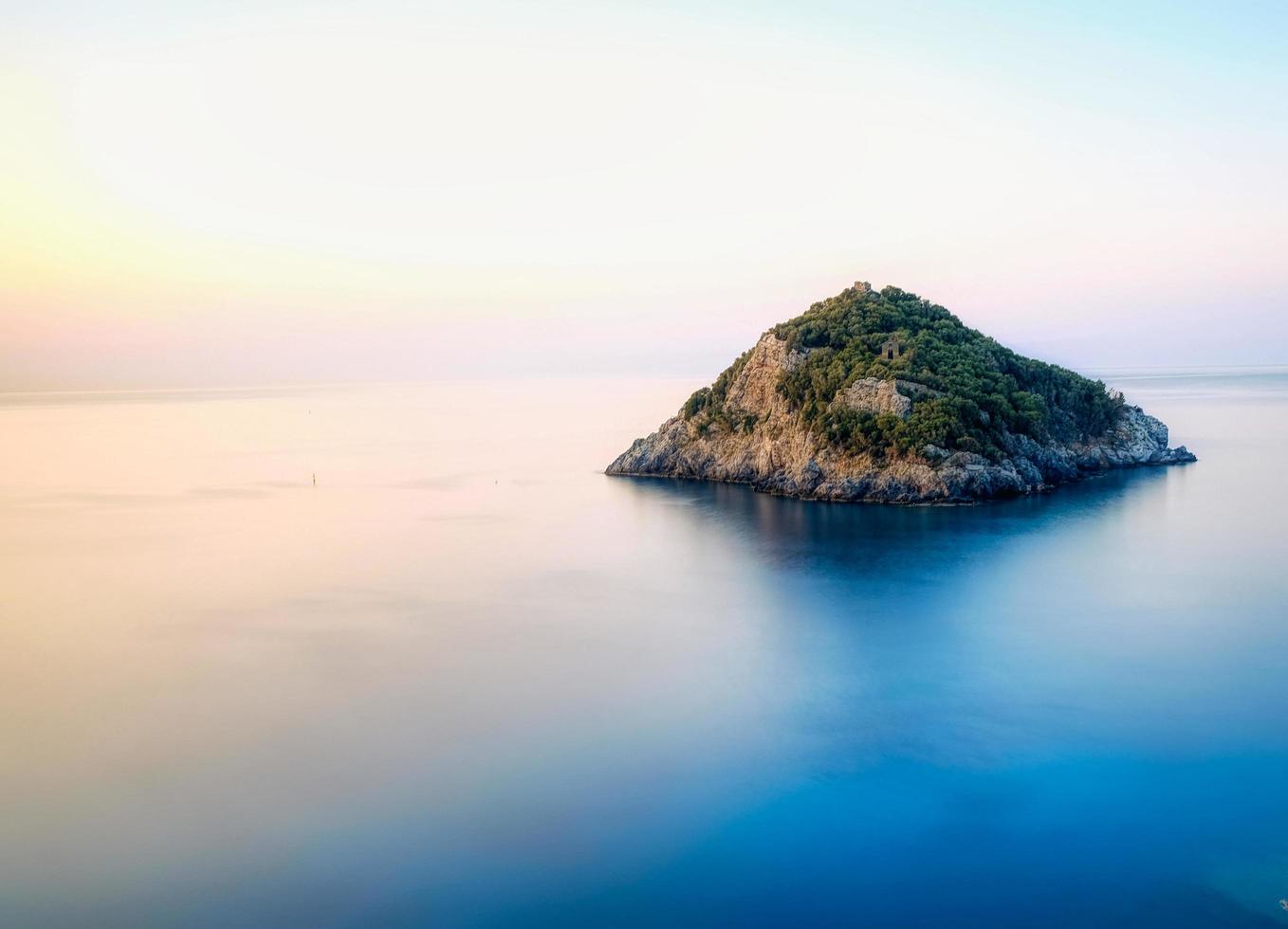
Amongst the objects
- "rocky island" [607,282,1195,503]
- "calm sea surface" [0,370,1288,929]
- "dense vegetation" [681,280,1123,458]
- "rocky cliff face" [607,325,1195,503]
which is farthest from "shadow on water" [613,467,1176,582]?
"dense vegetation" [681,280,1123,458]

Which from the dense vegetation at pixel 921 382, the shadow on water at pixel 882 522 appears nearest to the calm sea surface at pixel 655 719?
the shadow on water at pixel 882 522

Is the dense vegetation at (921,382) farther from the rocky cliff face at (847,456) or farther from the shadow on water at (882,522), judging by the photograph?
the shadow on water at (882,522)

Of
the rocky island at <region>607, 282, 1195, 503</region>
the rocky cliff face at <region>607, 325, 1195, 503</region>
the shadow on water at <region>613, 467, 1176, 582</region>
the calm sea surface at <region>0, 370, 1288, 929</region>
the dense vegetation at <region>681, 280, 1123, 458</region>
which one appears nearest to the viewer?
the calm sea surface at <region>0, 370, 1288, 929</region>

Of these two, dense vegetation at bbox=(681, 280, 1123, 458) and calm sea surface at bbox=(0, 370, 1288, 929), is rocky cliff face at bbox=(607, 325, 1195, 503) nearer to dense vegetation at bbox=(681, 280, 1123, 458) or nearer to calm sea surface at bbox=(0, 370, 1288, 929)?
dense vegetation at bbox=(681, 280, 1123, 458)

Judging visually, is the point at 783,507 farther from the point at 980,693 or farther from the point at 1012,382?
the point at 980,693

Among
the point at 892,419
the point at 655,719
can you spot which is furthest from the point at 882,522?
the point at 655,719
